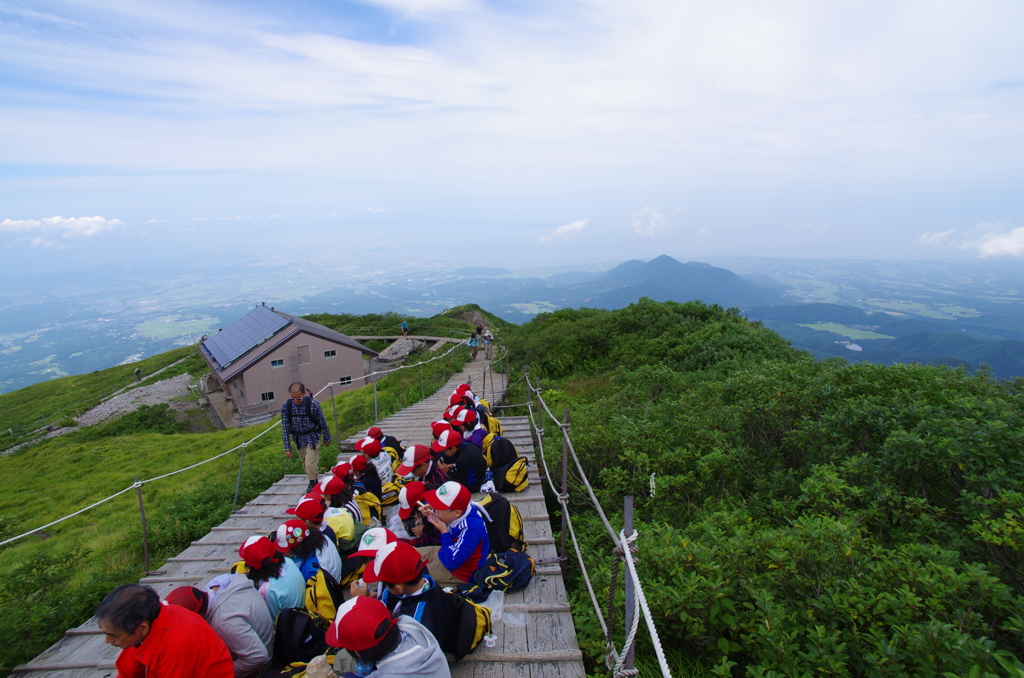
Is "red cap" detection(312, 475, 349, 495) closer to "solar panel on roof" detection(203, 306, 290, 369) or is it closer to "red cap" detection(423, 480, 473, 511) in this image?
"red cap" detection(423, 480, 473, 511)

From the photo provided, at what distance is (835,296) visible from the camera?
147 metres

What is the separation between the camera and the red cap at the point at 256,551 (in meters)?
3.64

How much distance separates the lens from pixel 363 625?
8.44 ft

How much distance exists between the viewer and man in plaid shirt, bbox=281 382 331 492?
6965 millimetres

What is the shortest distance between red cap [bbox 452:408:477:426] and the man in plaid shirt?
76.5 inches

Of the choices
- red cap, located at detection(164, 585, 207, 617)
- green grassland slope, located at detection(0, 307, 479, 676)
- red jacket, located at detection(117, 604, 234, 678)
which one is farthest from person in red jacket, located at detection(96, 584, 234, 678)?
green grassland slope, located at detection(0, 307, 479, 676)

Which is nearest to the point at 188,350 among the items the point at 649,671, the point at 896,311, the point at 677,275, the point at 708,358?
the point at 708,358

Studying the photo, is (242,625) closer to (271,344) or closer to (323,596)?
(323,596)

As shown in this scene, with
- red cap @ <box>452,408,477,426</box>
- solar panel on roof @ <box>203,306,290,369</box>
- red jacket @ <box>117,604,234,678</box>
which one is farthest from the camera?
solar panel on roof @ <box>203,306,290,369</box>

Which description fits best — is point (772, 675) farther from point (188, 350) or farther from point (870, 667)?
point (188, 350)

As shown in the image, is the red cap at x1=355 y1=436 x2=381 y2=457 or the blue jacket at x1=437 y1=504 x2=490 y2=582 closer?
the blue jacket at x1=437 y1=504 x2=490 y2=582

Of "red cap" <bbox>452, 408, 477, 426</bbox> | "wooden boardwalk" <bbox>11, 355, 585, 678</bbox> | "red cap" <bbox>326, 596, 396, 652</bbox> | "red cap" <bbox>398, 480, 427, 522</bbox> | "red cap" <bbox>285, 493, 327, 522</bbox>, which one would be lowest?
"wooden boardwalk" <bbox>11, 355, 585, 678</bbox>

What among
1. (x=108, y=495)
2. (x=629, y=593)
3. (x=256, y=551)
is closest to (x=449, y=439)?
(x=256, y=551)

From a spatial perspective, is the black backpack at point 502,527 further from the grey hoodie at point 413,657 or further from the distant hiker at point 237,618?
the distant hiker at point 237,618
